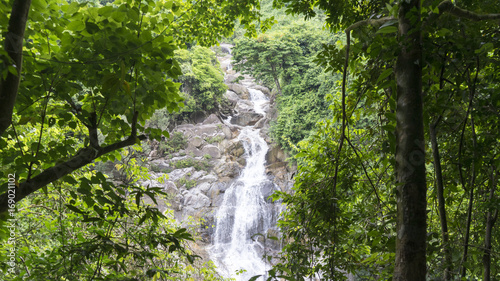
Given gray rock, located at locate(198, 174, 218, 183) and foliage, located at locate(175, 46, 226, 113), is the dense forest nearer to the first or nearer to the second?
gray rock, located at locate(198, 174, 218, 183)

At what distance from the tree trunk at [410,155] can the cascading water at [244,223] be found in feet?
33.4

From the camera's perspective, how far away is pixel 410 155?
3.50ft

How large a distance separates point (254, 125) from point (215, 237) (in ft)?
26.9

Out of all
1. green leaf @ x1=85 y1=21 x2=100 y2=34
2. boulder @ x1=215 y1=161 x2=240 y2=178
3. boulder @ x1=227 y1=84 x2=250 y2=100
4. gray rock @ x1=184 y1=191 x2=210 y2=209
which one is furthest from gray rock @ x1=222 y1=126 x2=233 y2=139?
green leaf @ x1=85 y1=21 x2=100 y2=34

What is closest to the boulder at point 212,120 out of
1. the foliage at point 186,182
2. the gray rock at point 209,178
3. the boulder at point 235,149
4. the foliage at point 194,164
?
the boulder at point 235,149

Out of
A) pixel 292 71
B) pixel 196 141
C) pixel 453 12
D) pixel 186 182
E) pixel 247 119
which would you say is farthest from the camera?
pixel 247 119

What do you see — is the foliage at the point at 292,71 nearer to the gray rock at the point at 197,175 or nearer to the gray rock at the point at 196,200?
the gray rock at the point at 197,175

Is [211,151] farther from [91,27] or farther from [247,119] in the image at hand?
[91,27]

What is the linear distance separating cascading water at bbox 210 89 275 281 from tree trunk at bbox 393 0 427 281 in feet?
33.4

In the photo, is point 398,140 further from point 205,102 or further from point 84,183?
point 205,102

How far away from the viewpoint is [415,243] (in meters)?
1.02

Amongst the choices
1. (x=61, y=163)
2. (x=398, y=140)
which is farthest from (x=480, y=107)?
(x=61, y=163)

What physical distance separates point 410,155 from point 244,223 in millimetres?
12901

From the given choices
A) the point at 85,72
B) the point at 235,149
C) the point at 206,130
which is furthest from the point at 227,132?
the point at 85,72
